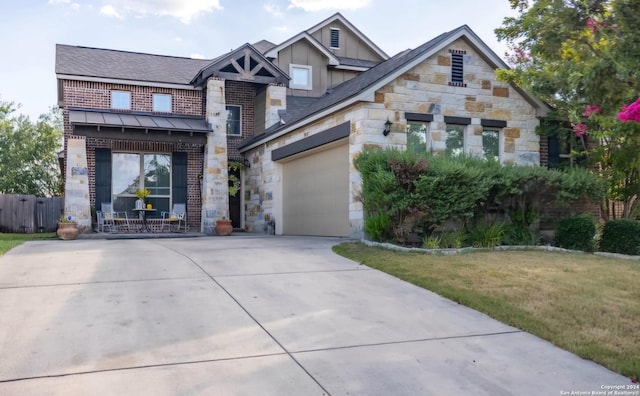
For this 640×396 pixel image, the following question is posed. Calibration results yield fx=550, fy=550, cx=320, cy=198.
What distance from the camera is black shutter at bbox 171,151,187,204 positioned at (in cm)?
1789

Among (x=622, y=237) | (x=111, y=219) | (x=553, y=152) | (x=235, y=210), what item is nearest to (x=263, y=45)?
(x=235, y=210)

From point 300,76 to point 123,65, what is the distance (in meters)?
6.17

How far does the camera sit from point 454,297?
6.43 m

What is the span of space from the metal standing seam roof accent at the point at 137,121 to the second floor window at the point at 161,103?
1.83ft

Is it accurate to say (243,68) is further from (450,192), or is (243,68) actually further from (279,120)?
(450,192)

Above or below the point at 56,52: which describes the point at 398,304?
below

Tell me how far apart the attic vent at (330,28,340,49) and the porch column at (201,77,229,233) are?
670 cm

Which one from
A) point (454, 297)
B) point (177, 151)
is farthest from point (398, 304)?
point (177, 151)

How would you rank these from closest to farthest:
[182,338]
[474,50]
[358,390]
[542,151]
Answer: [358,390]
[182,338]
[474,50]
[542,151]

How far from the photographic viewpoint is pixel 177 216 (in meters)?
17.7

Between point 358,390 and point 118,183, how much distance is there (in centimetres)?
1517

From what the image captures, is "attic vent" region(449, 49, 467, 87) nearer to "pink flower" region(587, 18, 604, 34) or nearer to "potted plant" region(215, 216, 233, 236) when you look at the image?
"pink flower" region(587, 18, 604, 34)

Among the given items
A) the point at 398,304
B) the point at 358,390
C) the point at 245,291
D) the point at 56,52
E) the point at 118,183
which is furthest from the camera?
the point at 56,52

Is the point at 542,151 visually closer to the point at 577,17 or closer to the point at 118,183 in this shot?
the point at 577,17
